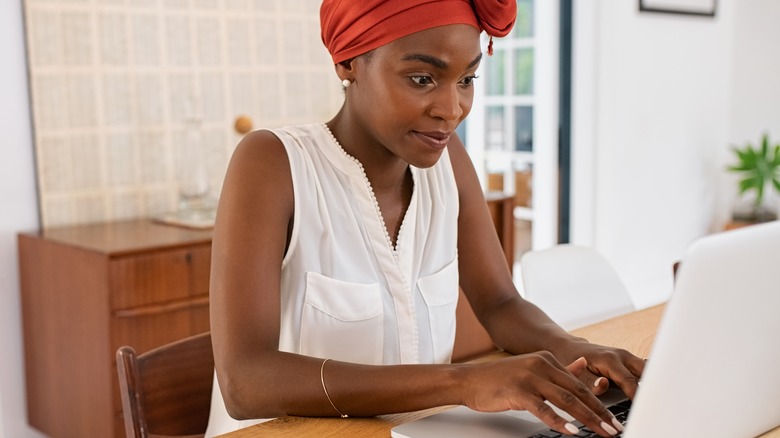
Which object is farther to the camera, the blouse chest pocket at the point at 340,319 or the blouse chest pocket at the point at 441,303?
the blouse chest pocket at the point at 441,303

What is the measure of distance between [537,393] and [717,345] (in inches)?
9.5

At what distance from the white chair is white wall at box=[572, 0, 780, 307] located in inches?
94.7

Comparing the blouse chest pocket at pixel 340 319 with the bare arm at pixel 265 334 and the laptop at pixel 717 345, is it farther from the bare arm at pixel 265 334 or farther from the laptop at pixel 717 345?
the laptop at pixel 717 345

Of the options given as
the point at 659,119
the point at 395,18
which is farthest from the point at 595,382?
the point at 659,119

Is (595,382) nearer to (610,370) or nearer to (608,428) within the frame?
(610,370)

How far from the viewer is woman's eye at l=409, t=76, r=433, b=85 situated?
1310 millimetres

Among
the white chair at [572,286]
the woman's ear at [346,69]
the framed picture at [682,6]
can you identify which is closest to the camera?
the woman's ear at [346,69]

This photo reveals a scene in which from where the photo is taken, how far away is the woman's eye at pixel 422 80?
131cm

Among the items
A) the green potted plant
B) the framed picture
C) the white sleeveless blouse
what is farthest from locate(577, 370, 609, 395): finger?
the green potted plant

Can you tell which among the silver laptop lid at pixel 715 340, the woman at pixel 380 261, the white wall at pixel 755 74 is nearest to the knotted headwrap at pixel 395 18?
the woman at pixel 380 261

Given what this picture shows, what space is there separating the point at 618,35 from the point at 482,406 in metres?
3.69

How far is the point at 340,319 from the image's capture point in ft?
4.71

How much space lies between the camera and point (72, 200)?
2.79m

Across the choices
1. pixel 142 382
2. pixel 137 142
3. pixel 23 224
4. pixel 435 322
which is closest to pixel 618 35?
pixel 137 142
